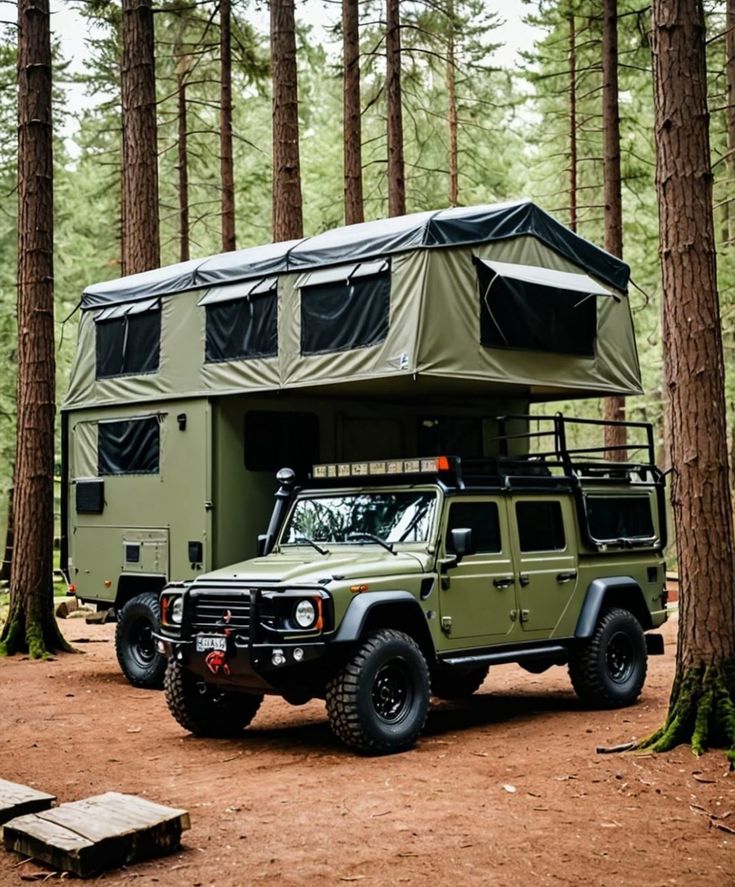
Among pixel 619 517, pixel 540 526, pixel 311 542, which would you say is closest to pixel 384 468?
pixel 311 542

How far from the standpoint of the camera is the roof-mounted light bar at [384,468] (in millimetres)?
10102

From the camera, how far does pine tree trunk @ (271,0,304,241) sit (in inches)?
691

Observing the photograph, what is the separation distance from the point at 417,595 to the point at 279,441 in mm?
3455

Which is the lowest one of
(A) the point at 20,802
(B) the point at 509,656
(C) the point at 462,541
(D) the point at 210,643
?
(A) the point at 20,802

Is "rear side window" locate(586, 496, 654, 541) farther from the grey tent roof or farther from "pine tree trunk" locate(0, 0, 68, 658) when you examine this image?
"pine tree trunk" locate(0, 0, 68, 658)

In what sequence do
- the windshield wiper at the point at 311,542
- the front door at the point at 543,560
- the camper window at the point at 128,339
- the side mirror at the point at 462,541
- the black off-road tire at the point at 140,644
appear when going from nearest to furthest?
the side mirror at the point at 462,541 → the windshield wiper at the point at 311,542 → the front door at the point at 543,560 → the black off-road tire at the point at 140,644 → the camper window at the point at 128,339

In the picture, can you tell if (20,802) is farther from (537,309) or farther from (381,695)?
(537,309)

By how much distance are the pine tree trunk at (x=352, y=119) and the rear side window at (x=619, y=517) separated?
8.60 m

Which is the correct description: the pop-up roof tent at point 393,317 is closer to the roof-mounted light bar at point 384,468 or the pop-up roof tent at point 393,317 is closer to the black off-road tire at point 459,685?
the roof-mounted light bar at point 384,468

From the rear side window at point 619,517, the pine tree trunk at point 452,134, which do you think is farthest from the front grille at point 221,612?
the pine tree trunk at point 452,134

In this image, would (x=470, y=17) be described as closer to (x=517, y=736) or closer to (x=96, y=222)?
(x=96, y=222)

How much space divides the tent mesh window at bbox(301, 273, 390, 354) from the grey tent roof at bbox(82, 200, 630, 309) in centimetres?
27

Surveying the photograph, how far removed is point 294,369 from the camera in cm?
1184

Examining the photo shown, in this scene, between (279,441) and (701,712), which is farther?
(279,441)
